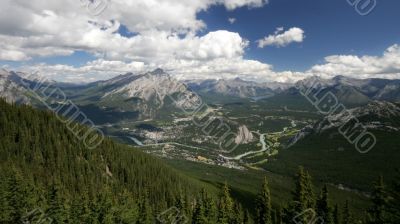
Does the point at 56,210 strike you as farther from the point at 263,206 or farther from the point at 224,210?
the point at 263,206

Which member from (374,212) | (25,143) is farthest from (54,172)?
(374,212)

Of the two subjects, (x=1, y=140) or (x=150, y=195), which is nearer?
(x=1, y=140)

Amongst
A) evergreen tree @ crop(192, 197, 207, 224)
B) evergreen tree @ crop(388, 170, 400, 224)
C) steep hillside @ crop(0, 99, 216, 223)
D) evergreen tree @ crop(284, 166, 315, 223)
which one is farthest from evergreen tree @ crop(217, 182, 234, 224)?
evergreen tree @ crop(388, 170, 400, 224)

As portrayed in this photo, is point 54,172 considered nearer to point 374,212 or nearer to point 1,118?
point 1,118

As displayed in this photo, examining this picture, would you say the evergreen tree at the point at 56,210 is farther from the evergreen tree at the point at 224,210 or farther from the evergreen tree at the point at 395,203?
the evergreen tree at the point at 395,203

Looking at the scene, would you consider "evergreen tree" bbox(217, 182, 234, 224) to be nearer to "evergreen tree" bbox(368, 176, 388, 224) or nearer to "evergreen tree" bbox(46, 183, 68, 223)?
"evergreen tree" bbox(368, 176, 388, 224)

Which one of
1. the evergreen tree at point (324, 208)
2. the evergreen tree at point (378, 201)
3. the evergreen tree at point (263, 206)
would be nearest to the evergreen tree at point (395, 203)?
the evergreen tree at point (378, 201)

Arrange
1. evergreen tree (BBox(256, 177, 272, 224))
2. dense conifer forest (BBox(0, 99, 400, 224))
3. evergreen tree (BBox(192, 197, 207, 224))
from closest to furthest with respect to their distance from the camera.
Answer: dense conifer forest (BBox(0, 99, 400, 224)) → evergreen tree (BBox(256, 177, 272, 224)) → evergreen tree (BBox(192, 197, 207, 224))
